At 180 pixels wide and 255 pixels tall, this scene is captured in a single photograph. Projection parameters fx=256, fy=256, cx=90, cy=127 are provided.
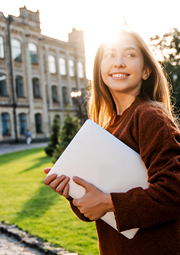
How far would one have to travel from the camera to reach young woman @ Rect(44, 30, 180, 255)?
1.08 m

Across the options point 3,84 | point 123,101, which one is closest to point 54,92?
point 3,84

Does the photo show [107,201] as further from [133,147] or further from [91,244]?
[91,244]

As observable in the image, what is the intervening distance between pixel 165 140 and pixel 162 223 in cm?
40

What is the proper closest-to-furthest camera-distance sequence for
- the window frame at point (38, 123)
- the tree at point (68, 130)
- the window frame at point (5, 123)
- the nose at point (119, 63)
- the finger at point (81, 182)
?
the finger at point (81, 182)
the nose at point (119, 63)
the tree at point (68, 130)
the window frame at point (5, 123)
the window frame at point (38, 123)

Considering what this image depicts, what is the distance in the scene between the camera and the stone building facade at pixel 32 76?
91.7 feet

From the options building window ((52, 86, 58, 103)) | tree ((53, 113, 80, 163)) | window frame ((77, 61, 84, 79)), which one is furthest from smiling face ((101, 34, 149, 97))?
window frame ((77, 61, 84, 79))

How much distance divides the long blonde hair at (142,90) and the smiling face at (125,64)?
36 mm

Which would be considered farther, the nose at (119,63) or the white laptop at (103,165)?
the nose at (119,63)

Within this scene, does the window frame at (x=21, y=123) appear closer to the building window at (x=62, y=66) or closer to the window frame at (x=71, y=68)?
the building window at (x=62, y=66)

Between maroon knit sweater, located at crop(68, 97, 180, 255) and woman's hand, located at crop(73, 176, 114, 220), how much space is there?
0.05 meters

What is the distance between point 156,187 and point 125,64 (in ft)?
2.40

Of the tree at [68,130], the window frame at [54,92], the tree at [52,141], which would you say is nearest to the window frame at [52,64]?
the window frame at [54,92]

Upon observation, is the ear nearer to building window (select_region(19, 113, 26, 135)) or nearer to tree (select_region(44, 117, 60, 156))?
tree (select_region(44, 117, 60, 156))

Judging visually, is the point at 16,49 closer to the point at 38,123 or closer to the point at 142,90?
the point at 38,123
